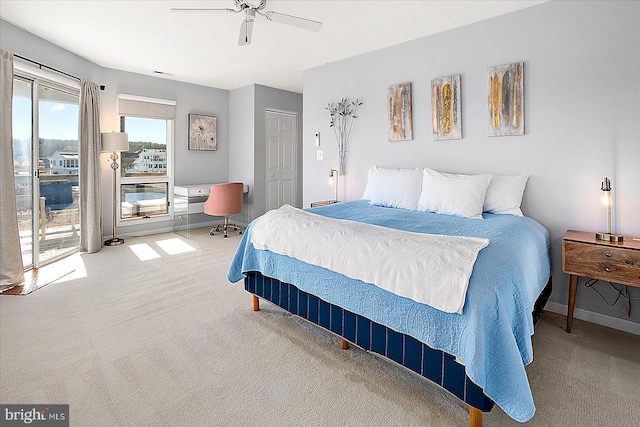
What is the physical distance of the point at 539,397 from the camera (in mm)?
1790

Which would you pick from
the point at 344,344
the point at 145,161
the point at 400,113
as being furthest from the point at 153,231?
the point at 344,344

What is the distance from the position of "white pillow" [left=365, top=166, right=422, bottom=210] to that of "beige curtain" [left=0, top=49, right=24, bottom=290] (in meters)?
3.54

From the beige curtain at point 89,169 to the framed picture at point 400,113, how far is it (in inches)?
155

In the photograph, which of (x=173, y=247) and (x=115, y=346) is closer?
(x=115, y=346)

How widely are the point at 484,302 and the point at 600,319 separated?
1.98m

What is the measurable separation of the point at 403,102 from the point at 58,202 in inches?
171

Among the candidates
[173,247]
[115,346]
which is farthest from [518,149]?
[173,247]

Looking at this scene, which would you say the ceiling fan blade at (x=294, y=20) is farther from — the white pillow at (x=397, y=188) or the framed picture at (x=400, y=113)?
the white pillow at (x=397, y=188)

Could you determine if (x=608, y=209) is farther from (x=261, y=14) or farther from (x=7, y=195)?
(x=7, y=195)

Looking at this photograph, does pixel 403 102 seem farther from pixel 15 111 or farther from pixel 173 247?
pixel 15 111

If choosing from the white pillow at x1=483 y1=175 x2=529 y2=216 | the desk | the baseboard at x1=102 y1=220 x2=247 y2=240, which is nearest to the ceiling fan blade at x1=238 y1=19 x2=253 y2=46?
the white pillow at x1=483 y1=175 x2=529 y2=216

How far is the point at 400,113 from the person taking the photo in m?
3.80

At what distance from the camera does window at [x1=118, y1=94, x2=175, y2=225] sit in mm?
5379

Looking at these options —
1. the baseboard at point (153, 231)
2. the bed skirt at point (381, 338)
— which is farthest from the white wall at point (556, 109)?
the baseboard at point (153, 231)
